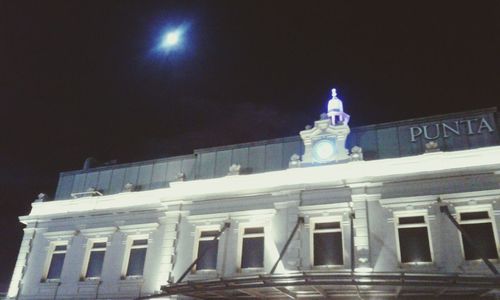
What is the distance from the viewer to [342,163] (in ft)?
62.7

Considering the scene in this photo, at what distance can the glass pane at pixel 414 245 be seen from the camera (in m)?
16.8

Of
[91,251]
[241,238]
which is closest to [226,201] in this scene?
[241,238]

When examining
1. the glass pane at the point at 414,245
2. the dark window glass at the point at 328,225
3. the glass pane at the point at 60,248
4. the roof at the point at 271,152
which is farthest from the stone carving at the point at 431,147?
the glass pane at the point at 60,248

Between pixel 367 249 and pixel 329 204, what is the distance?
7.80 ft

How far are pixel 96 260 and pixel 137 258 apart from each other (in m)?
2.48

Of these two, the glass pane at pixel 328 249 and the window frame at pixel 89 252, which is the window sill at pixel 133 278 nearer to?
the window frame at pixel 89 252

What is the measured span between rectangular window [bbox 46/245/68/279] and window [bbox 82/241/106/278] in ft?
5.43

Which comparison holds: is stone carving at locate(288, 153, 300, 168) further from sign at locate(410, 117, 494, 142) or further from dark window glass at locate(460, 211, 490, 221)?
dark window glass at locate(460, 211, 490, 221)

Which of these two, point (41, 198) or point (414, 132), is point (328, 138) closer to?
point (414, 132)

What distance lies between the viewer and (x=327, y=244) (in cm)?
1828

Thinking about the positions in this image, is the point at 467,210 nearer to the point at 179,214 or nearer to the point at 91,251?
the point at 179,214

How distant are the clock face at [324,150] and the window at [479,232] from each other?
5.64 m

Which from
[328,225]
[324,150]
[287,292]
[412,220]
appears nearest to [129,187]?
[324,150]

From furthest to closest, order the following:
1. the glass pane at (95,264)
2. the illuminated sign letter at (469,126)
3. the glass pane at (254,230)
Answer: the glass pane at (95,264) < the glass pane at (254,230) < the illuminated sign letter at (469,126)
